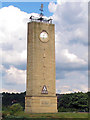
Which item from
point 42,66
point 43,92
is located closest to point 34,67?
point 42,66

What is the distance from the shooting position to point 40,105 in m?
44.3

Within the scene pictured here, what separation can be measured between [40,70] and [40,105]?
6072 mm

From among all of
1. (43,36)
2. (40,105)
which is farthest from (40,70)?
(43,36)

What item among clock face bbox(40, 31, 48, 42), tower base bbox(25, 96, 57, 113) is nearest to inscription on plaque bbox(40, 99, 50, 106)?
tower base bbox(25, 96, 57, 113)

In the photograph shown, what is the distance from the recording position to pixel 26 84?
45281 millimetres

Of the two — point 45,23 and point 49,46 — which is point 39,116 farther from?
point 45,23

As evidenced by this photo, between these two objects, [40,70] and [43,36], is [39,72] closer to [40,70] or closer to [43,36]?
[40,70]

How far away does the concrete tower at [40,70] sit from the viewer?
44.3m

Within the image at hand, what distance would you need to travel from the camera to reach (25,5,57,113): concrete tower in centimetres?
4431

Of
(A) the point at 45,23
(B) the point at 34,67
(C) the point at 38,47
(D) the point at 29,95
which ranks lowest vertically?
(D) the point at 29,95

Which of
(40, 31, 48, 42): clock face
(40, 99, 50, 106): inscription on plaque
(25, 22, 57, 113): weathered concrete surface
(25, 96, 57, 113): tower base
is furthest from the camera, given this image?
(40, 31, 48, 42): clock face

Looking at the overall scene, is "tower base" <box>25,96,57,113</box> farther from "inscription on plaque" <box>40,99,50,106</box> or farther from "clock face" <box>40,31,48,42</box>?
"clock face" <box>40,31,48,42</box>

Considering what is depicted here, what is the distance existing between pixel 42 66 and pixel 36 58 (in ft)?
5.84

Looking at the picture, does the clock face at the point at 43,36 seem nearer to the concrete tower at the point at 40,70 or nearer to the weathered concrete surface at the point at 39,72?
the concrete tower at the point at 40,70
